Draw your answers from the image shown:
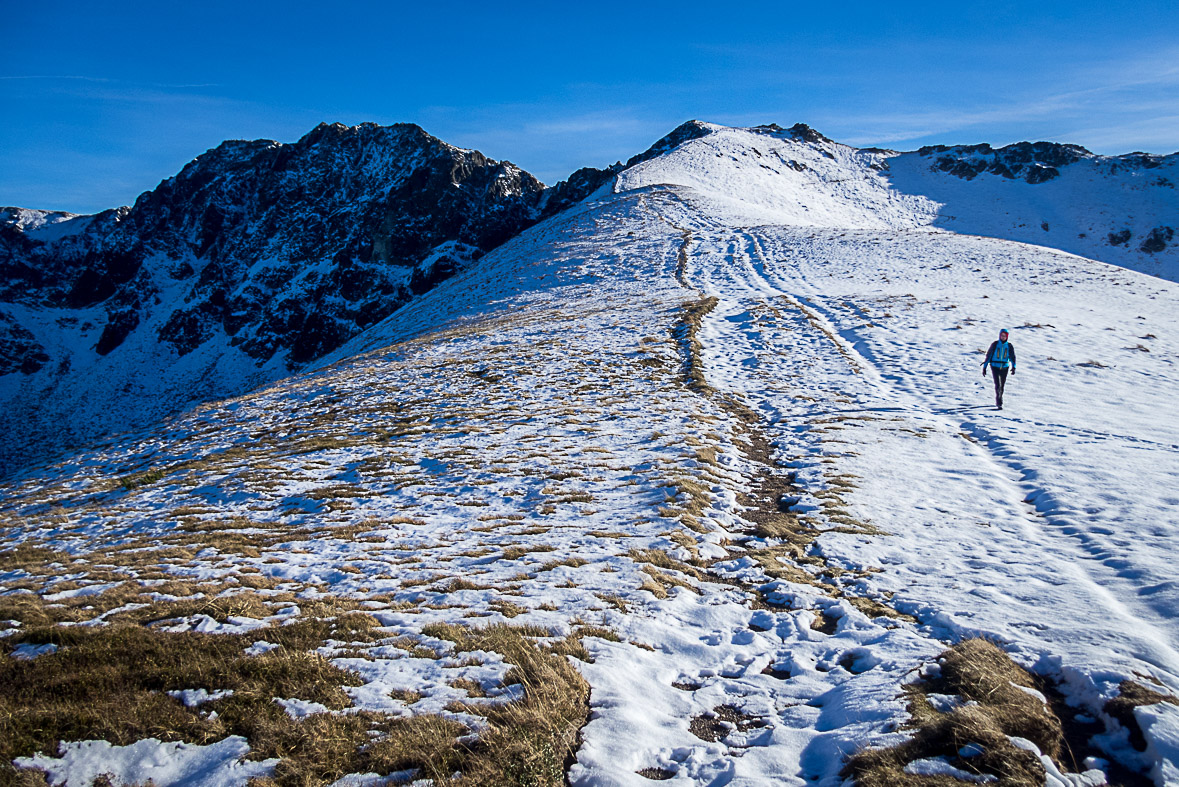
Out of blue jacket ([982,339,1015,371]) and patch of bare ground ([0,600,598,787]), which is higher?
blue jacket ([982,339,1015,371])

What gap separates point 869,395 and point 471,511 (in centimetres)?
1336

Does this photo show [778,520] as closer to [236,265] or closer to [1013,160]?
[1013,160]

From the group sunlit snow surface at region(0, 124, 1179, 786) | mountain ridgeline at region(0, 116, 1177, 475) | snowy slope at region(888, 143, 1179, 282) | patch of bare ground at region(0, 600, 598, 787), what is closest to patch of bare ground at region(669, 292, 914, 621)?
sunlit snow surface at region(0, 124, 1179, 786)

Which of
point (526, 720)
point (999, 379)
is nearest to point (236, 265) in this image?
point (999, 379)

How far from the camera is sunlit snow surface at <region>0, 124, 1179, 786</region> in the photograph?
203 inches

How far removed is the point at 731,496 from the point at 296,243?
4638 inches

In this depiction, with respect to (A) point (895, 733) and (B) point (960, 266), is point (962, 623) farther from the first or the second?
(B) point (960, 266)

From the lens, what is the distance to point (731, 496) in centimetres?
1048

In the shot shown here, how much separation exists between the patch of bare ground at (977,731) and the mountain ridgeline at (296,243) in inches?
2822

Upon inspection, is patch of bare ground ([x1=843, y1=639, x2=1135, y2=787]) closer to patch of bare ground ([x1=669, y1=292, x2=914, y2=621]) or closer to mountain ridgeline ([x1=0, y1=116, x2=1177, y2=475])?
patch of bare ground ([x1=669, y1=292, x2=914, y2=621])

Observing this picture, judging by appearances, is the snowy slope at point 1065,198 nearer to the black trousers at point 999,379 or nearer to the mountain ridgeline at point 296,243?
the mountain ridgeline at point 296,243

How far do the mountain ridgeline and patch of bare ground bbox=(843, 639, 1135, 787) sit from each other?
235 ft

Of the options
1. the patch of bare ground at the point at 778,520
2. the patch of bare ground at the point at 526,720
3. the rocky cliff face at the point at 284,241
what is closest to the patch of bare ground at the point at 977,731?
the patch of bare ground at the point at 778,520

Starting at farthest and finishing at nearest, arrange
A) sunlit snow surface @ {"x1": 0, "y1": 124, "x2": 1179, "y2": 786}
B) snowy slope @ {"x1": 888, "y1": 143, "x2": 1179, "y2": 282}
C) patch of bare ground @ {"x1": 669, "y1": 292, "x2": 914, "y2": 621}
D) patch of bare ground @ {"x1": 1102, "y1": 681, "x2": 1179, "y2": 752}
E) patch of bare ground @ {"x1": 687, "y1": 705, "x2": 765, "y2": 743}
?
1. snowy slope @ {"x1": 888, "y1": 143, "x2": 1179, "y2": 282}
2. patch of bare ground @ {"x1": 669, "y1": 292, "x2": 914, "y2": 621}
3. sunlit snow surface @ {"x1": 0, "y1": 124, "x2": 1179, "y2": 786}
4. patch of bare ground @ {"x1": 687, "y1": 705, "x2": 765, "y2": 743}
5. patch of bare ground @ {"x1": 1102, "y1": 681, "x2": 1179, "y2": 752}
